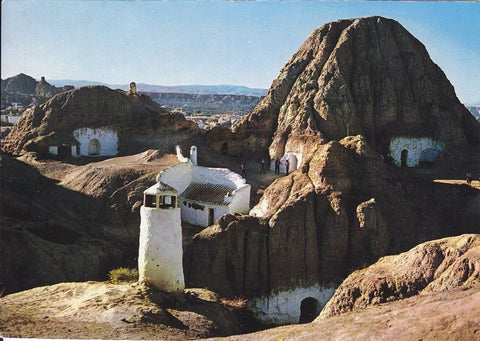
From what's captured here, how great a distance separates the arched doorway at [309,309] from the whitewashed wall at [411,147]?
48.9 feet

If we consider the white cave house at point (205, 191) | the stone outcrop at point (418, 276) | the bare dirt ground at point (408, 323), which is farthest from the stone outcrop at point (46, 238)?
the stone outcrop at point (418, 276)

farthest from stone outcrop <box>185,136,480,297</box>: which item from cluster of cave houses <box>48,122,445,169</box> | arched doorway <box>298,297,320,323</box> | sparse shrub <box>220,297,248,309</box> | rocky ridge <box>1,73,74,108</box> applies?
rocky ridge <box>1,73,74,108</box>

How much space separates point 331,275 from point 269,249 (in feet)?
7.41

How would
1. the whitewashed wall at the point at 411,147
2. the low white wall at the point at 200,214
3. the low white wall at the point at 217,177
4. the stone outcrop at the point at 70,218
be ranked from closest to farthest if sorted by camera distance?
the stone outcrop at the point at 70,218, the low white wall at the point at 200,214, the low white wall at the point at 217,177, the whitewashed wall at the point at 411,147

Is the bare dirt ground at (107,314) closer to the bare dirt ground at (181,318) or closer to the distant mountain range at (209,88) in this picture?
the bare dirt ground at (181,318)

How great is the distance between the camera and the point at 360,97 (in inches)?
1224

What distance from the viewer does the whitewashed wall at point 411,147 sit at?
30672mm

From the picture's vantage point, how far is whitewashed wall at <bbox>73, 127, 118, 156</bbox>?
98.7ft

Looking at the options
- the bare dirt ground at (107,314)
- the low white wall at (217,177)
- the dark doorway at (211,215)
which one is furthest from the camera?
the low white wall at (217,177)

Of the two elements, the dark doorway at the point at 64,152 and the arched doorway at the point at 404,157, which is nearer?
the dark doorway at the point at 64,152

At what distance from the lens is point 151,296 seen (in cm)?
1127

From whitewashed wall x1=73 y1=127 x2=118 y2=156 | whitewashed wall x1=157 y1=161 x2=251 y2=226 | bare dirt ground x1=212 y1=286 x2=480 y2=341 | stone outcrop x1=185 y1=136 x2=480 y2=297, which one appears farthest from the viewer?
whitewashed wall x1=73 y1=127 x2=118 y2=156

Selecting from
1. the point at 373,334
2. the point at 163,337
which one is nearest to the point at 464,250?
the point at 373,334

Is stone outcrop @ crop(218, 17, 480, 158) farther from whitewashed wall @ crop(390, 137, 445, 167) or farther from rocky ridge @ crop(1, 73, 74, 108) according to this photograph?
rocky ridge @ crop(1, 73, 74, 108)
